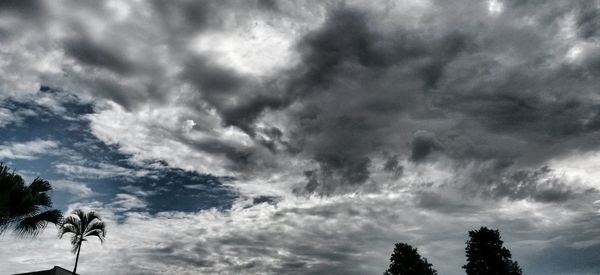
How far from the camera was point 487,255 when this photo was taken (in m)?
44.5

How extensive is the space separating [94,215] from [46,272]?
5401 mm

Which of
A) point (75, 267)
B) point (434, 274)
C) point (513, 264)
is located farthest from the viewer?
point (434, 274)

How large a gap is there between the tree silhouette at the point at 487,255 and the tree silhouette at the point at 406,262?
247 inches

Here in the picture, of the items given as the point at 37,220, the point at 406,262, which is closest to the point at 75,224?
the point at 37,220

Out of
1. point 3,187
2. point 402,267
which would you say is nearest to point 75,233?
point 3,187

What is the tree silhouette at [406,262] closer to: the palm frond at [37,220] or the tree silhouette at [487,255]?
the tree silhouette at [487,255]

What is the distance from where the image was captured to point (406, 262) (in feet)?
165

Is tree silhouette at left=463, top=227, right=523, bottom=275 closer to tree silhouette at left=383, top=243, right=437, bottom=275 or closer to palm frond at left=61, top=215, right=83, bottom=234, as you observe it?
tree silhouette at left=383, top=243, right=437, bottom=275

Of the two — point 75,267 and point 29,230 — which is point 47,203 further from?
point 75,267

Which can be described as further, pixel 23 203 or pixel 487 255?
pixel 487 255

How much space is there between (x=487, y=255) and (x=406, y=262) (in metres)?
10.5

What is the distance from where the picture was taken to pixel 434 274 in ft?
192

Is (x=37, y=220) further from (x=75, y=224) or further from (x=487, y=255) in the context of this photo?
(x=487, y=255)

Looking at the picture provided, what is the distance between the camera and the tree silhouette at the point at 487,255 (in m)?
43.9
